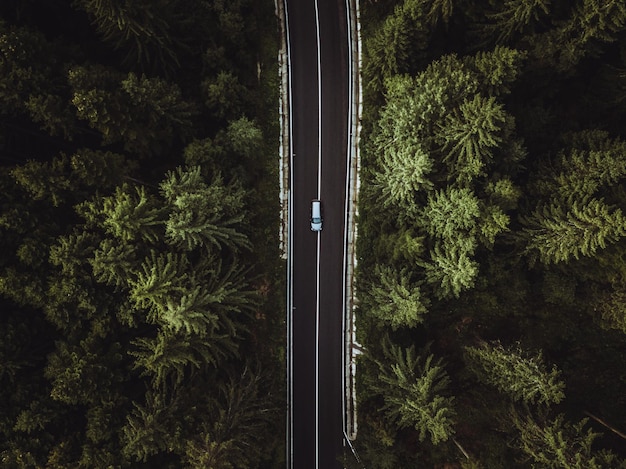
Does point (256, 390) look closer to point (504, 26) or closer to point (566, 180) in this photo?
point (566, 180)

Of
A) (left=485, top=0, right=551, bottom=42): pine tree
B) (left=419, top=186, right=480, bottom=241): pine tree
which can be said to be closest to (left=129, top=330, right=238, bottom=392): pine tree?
(left=419, top=186, right=480, bottom=241): pine tree

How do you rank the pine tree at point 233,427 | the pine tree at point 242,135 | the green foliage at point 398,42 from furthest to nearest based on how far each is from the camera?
the pine tree at point 242,135 < the green foliage at point 398,42 < the pine tree at point 233,427

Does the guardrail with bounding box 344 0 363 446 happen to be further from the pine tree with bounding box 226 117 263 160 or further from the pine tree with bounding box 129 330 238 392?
the pine tree with bounding box 129 330 238 392

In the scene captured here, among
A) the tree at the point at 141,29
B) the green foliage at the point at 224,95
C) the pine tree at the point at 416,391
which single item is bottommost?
the pine tree at the point at 416,391

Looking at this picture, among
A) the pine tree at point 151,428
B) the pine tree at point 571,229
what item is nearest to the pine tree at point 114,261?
the pine tree at point 151,428

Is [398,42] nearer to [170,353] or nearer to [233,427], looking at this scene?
[170,353]

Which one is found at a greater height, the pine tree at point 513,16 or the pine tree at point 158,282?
the pine tree at point 513,16

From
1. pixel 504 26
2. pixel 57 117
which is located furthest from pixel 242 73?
pixel 504 26

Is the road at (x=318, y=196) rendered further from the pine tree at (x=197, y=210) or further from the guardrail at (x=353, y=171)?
the pine tree at (x=197, y=210)
